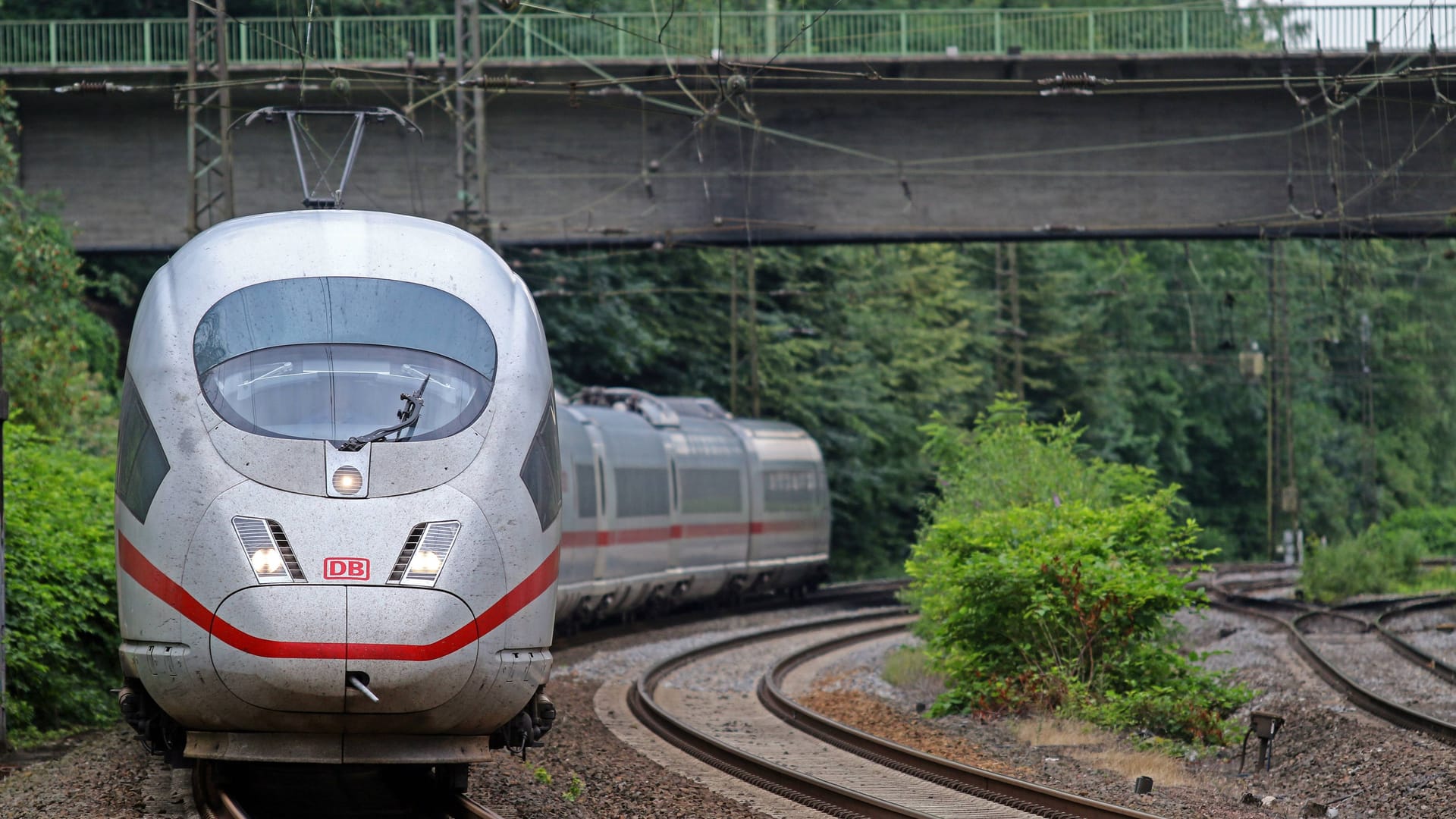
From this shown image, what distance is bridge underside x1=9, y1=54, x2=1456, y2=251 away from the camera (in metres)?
27.4

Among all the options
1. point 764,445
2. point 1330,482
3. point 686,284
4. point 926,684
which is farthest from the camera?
point 1330,482

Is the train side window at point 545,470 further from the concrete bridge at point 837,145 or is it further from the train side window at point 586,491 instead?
the concrete bridge at point 837,145

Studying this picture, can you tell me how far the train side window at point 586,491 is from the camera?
22.7 m

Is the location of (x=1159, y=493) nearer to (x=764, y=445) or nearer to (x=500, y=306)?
(x=500, y=306)

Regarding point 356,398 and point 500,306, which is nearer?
point 356,398

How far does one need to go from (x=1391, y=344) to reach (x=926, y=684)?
5505 centimetres

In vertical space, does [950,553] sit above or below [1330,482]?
above

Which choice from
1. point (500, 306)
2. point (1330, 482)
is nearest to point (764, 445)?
point (500, 306)

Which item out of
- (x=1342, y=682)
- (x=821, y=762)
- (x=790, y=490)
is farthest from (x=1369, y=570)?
(x=821, y=762)

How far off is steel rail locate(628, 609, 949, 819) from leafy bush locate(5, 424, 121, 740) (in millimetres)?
4625

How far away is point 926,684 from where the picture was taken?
19375 millimetres

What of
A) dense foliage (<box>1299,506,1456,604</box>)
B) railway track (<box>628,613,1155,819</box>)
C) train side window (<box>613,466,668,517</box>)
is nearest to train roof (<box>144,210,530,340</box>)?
railway track (<box>628,613,1155,819</box>)

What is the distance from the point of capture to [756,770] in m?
13.0

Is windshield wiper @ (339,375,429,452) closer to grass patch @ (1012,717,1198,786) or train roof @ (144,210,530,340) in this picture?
train roof @ (144,210,530,340)
